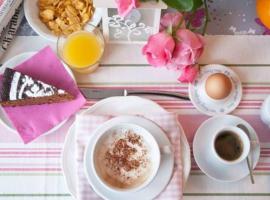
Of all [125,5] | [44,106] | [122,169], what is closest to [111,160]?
[122,169]

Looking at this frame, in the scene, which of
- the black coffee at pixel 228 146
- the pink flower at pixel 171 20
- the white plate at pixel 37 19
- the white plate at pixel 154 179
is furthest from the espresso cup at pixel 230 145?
the white plate at pixel 37 19

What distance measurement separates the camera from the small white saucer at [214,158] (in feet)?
3.26

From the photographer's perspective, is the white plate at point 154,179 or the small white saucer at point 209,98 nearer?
the white plate at point 154,179

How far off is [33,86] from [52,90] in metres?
0.04

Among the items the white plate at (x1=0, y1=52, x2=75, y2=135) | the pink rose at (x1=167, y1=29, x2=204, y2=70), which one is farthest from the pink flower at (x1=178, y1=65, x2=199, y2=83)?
the white plate at (x1=0, y1=52, x2=75, y2=135)

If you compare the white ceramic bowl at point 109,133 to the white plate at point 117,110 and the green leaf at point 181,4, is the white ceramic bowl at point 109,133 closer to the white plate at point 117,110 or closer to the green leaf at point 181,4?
the white plate at point 117,110

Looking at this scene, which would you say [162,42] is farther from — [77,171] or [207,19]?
[77,171]

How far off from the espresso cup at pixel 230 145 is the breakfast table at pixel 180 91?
7 cm

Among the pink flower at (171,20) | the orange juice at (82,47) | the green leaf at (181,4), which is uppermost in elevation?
the green leaf at (181,4)

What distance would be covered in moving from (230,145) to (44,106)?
413mm

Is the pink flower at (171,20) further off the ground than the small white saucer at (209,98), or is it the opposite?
the pink flower at (171,20)

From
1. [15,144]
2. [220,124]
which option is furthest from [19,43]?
[220,124]

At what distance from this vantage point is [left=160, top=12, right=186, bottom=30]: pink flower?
1003 millimetres

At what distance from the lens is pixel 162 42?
943 millimetres
